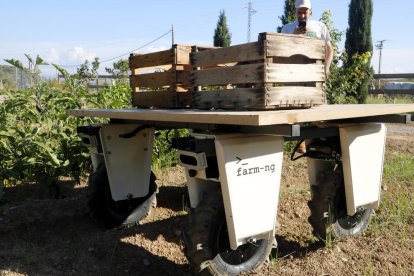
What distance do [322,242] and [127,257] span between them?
1.44 m

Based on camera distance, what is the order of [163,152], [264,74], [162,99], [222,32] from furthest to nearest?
[222,32] < [163,152] < [162,99] < [264,74]

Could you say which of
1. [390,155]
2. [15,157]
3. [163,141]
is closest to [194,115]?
[15,157]

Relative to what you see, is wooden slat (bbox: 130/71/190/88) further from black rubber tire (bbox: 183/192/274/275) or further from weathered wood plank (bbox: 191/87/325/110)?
black rubber tire (bbox: 183/192/274/275)

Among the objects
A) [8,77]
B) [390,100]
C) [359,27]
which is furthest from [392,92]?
[8,77]

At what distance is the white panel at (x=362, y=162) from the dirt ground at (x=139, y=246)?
37 centimetres

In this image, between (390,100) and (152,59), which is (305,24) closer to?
(152,59)

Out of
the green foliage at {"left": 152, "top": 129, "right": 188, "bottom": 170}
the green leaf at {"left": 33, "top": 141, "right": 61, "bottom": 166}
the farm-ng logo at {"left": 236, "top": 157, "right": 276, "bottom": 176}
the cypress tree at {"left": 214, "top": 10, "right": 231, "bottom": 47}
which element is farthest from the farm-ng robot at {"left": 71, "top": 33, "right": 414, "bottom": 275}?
the cypress tree at {"left": 214, "top": 10, "right": 231, "bottom": 47}

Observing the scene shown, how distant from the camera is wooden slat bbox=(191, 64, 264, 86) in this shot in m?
2.52

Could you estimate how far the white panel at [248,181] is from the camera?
2469mm

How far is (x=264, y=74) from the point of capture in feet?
8.13

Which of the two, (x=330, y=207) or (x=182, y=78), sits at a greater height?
(x=182, y=78)

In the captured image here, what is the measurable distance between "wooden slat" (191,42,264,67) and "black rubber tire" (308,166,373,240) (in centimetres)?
125

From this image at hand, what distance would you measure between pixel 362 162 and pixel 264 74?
1.21m

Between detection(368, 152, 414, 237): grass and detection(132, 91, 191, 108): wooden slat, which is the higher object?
detection(132, 91, 191, 108): wooden slat
